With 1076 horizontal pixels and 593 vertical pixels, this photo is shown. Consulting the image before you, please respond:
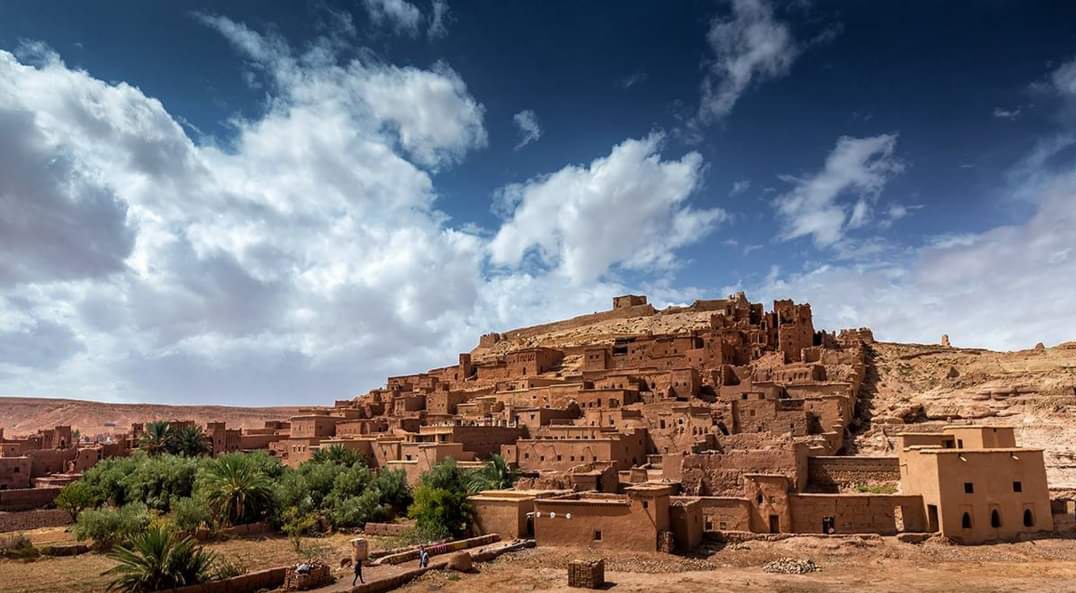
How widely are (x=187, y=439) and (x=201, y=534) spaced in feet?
60.2

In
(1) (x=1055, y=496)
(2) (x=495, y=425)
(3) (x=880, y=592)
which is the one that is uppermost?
(2) (x=495, y=425)

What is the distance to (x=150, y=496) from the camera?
33.7 m

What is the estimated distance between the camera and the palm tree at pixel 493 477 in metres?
28.5

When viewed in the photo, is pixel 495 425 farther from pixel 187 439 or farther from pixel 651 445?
pixel 187 439

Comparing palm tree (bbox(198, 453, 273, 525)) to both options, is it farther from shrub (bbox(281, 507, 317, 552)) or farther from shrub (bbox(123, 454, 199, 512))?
shrub (bbox(123, 454, 199, 512))

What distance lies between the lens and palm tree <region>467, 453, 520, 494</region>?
28.5m

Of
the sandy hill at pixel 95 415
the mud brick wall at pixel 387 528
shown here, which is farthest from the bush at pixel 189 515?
the sandy hill at pixel 95 415

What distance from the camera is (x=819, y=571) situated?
65.3 ft

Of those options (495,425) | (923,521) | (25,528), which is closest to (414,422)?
(495,425)

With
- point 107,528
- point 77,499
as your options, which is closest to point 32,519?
point 77,499

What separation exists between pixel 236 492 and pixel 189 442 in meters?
16.7

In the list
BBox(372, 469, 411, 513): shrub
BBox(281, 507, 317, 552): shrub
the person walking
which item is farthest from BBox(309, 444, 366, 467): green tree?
the person walking

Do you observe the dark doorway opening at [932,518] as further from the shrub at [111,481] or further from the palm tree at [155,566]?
the shrub at [111,481]

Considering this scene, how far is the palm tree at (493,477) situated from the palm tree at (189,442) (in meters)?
21.4
